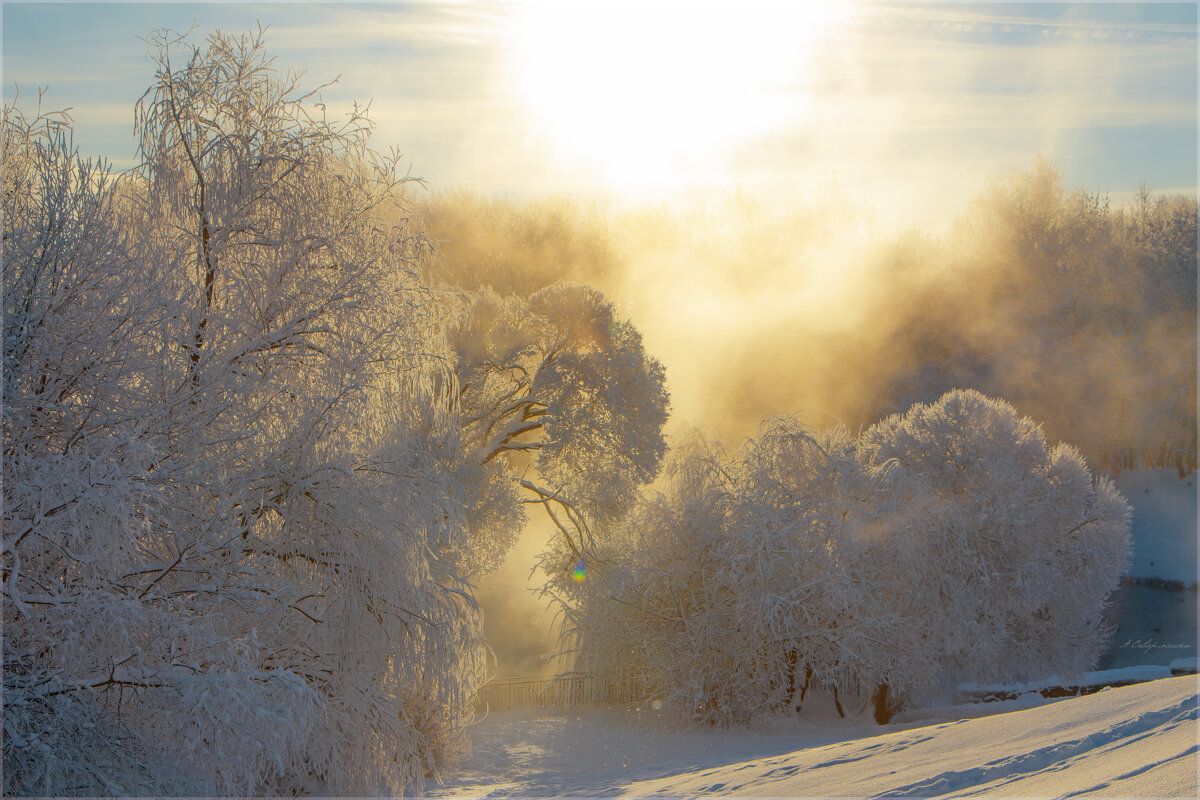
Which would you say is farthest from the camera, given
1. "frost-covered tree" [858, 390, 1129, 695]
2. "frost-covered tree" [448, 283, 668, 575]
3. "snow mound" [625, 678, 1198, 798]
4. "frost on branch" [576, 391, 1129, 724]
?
"frost-covered tree" [448, 283, 668, 575]

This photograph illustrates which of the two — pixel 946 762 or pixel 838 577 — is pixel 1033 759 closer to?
pixel 946 762

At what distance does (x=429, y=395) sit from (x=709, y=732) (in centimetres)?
1070

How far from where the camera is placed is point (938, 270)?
43.8 meters

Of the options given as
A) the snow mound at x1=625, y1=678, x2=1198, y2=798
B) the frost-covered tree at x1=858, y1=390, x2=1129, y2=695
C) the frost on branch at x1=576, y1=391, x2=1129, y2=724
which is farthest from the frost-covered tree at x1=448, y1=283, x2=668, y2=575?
the snow mound at x1=625, y1=678, x2=1198, y2=798

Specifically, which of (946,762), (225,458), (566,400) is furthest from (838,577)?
(225,458)

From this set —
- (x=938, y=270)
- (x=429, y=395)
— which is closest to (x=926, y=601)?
(x=429, y=395)

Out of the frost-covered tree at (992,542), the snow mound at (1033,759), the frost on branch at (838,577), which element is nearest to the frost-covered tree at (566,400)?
the frost on branch at (838,577)

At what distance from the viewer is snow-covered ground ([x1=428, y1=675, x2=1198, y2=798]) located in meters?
5.56

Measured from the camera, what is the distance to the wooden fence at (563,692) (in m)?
20.2

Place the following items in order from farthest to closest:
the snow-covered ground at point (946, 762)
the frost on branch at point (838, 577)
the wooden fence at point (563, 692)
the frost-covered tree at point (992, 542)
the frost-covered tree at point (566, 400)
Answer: the frost-covered tree at point (566, 400), the wooden fence at point (563, 692), the frost-covered tree at point (992, 542), the frost on branch at point (838, 577), the snow-covered ground at point (946, 762)

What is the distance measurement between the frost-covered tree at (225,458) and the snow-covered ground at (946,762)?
333 centimetres

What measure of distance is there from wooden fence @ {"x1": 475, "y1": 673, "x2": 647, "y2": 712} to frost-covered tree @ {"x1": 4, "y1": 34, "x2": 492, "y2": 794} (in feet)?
33.1

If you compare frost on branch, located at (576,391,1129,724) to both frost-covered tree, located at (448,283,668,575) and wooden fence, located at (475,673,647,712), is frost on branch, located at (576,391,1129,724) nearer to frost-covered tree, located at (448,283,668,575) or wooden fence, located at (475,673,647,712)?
wooden fence, located at (475,673,647,712)

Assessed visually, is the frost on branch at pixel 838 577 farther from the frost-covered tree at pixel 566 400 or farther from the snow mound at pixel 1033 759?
the snow mound at pixel 1033 759
